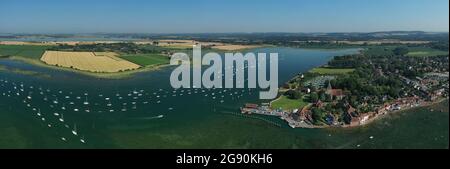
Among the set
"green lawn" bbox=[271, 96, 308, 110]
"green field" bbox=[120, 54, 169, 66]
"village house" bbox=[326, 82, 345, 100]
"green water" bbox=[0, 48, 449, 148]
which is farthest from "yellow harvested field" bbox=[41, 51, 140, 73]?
"village house" bbox=[326, 82, 345, 100]

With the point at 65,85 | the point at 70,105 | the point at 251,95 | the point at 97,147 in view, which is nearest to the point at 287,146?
the point at 97,147

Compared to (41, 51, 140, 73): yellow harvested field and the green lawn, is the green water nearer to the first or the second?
the green lawn

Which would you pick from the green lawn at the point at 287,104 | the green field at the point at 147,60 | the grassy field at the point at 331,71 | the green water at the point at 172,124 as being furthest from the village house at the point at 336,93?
the green field at the point at 147,60

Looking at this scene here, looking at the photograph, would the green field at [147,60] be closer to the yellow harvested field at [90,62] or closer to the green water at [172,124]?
the yellow harvested field at [90,62]

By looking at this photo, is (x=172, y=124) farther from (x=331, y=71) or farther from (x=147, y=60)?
(x=147, y=60)

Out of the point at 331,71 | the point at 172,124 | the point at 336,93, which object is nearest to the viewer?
the point at 172,124

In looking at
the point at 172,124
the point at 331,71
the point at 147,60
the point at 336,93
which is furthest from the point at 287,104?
the point at 147,60
